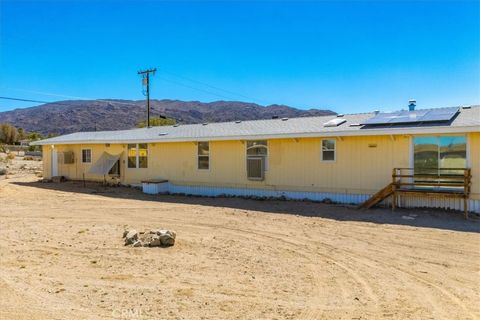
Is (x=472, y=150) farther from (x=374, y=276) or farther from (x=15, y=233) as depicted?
(x=15, y=233)

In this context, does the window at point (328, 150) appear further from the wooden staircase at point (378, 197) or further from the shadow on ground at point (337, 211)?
the wooden staircase at point (378, 197)

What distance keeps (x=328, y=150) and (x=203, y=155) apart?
200 inches

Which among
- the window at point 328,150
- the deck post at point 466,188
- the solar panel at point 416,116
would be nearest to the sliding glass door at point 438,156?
the deck post at point 466,188

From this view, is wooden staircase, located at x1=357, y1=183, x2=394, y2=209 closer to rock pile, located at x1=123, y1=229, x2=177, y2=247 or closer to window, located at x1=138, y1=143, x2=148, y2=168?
rock pile, located at x1=123, y1=229, x2=177, y2=247

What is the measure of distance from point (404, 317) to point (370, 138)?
26.2ft

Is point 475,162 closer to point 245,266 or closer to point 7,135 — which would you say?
point 245,266

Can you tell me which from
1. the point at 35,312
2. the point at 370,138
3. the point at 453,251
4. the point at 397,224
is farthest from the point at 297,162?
the point at 35,312

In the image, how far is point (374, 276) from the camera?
16.6 feet

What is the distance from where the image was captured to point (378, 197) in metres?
10.4

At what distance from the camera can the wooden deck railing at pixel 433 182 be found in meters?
9.38

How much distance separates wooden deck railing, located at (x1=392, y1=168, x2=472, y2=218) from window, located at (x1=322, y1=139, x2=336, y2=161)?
2.00 meters

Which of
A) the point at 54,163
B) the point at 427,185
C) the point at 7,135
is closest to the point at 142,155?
the point at 54,163

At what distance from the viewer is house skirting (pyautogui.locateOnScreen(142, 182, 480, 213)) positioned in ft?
32.7

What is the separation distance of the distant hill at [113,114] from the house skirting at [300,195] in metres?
83.6
